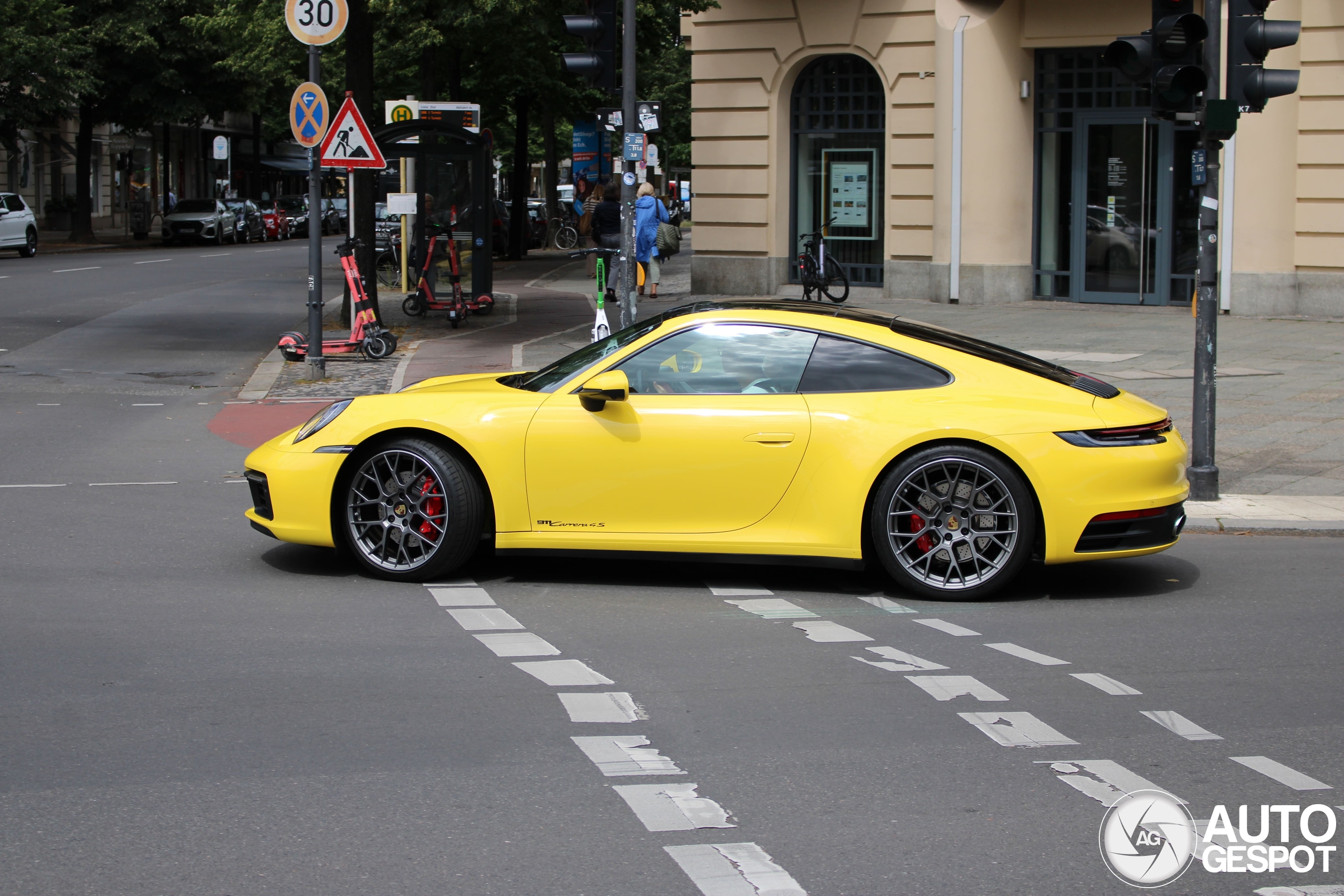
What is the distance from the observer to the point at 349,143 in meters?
16.3

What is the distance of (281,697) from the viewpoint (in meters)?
5.38

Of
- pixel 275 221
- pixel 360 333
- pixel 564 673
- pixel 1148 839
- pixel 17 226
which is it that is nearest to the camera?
pixel 1148 839

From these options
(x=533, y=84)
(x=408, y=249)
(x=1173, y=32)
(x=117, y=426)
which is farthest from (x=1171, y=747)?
(x=533, y=84)

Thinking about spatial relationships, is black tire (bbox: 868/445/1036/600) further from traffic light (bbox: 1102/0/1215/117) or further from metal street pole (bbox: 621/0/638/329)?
metal street pole (bbox: 621/0/638/329)

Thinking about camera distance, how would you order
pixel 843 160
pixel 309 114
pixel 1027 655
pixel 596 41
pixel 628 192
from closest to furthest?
pixel 1027 655 < pixel 596 41 < pixel 628 192 < pixel 309 114 < pixel 843 160

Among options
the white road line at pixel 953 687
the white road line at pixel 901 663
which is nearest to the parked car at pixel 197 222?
the white road line at pixel 901 663

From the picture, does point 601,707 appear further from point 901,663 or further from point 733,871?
point 733,871

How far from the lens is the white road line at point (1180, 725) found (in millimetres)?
5031

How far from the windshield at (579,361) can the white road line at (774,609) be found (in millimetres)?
1295

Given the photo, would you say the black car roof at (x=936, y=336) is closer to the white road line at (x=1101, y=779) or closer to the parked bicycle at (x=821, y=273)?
the white road line at (x=1101, y=779)

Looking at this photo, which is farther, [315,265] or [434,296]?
[434,296]

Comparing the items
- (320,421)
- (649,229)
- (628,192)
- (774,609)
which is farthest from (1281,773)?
(649,229)

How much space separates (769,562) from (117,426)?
24.4ft

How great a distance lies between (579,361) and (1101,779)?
360 cm
